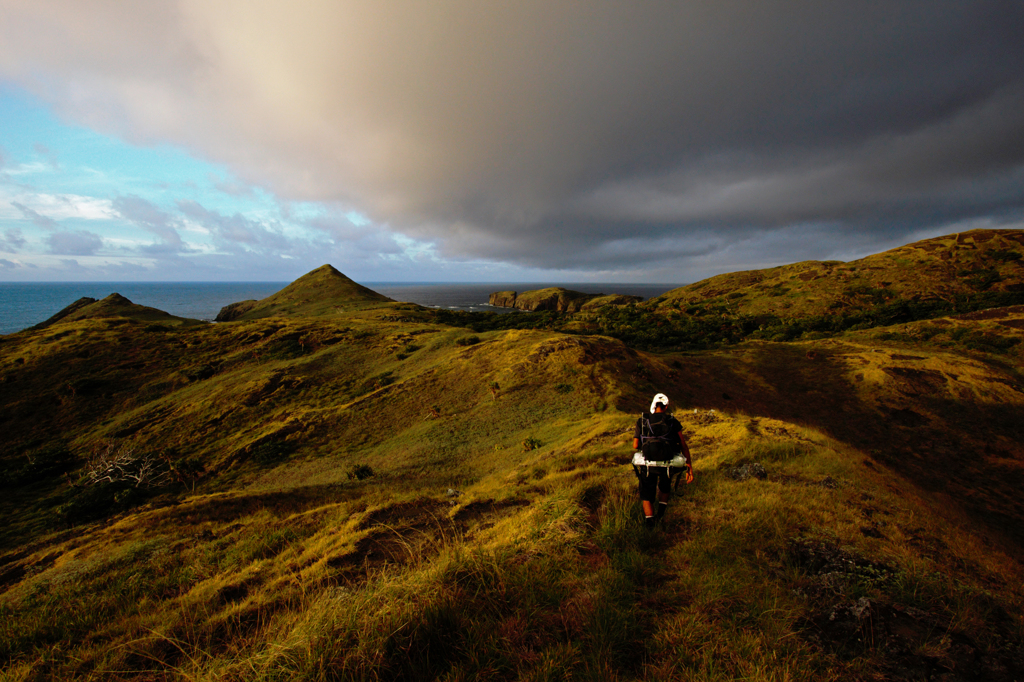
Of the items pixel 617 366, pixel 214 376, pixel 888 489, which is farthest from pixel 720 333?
pixel 214 376

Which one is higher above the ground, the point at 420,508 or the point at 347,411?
the point at 420,508

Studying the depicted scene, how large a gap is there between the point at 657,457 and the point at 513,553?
3.38 m

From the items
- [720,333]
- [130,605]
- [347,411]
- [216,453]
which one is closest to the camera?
[130,605]

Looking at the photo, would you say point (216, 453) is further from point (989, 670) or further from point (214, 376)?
point (989, 670)

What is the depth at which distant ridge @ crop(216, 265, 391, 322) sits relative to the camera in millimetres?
92750

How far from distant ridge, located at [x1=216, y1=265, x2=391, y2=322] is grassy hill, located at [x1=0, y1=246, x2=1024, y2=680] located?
69343mm

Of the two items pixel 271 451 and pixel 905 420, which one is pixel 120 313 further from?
pixel 905 420

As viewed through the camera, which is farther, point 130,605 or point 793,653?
point 130,605

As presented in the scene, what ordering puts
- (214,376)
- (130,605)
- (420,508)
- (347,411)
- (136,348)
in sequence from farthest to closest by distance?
1. (136,348)
2. (214,376)
3. (347,411)
4. (420,508)
5. (130,605)

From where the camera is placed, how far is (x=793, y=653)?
13.8ft

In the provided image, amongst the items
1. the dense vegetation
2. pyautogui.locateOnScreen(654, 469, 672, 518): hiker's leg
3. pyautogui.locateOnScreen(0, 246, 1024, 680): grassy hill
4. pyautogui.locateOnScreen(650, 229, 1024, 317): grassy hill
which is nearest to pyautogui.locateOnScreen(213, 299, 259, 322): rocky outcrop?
the dense vegetation

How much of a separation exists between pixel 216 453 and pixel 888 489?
3489 centimetres

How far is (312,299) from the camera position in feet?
333

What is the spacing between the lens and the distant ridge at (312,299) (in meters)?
92.8
